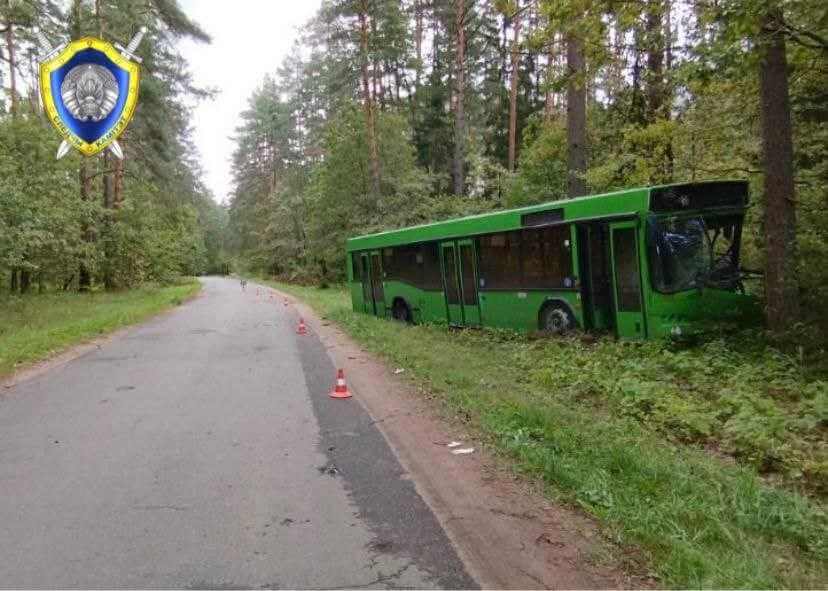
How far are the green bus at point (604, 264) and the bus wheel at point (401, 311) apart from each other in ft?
6.92

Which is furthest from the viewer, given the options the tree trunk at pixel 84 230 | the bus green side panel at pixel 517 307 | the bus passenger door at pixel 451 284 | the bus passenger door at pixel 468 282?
the tree trunk at pixel 84 230

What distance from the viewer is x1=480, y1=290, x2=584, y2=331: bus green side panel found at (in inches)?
461

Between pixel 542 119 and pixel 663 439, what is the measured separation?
23226mm

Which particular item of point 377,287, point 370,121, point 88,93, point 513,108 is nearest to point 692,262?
point 88,93

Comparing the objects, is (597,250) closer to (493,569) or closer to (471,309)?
(471,309)

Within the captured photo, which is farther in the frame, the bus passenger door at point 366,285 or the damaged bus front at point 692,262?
the bus passenger door at point 366,285

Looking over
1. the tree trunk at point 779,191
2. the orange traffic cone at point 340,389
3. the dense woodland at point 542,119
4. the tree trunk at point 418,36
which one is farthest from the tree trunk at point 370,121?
the orange traffic cone at point 340,389

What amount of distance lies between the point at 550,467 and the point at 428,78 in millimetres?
36973

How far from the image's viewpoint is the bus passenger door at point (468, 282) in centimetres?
1446

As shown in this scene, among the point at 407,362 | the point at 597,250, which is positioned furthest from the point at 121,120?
the point at 597,250

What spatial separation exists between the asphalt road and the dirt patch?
0.55ft

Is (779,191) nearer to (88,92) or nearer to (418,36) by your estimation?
(88,92)

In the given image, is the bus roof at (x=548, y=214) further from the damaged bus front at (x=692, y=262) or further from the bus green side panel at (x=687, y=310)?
the bus green side panel at (x=687, y=310)

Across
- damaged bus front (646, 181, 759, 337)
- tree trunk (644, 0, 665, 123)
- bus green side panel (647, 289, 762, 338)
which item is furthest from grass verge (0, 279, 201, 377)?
tree trunk (644, 0, 665, 123)
